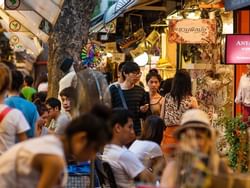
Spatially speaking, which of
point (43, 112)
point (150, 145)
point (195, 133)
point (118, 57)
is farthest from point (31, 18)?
point (195, 133)

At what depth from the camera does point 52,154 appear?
4758 mm

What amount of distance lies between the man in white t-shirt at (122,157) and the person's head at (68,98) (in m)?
1.26

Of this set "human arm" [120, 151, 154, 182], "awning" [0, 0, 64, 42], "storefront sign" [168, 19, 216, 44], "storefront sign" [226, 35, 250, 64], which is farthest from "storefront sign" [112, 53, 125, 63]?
"human arm" [120, 151, 154, 182]

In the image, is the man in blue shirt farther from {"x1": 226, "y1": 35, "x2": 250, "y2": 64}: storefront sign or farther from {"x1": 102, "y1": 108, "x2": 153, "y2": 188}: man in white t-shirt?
{"x1": 226, "y1": 35, "x2": 250, "y2": 64}: storefront sign

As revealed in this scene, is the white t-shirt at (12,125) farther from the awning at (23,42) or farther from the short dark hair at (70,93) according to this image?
the awning at (23,42)

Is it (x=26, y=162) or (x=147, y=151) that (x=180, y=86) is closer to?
(x=147, y=151)

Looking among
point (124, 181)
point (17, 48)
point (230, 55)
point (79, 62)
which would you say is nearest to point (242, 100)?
point (230, 55)

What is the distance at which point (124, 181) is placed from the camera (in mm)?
7059

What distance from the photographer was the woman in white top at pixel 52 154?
15.4 feet

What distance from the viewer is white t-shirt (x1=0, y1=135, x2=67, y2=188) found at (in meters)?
4.83

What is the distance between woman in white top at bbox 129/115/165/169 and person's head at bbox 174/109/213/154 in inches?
115

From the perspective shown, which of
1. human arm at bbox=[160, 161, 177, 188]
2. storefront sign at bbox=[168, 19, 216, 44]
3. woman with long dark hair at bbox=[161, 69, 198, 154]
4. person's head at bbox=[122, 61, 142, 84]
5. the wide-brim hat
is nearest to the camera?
human arm at bbox=[160, 161, 177, 188]

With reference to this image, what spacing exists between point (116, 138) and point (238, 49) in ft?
20.4

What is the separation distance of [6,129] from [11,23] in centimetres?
1598
